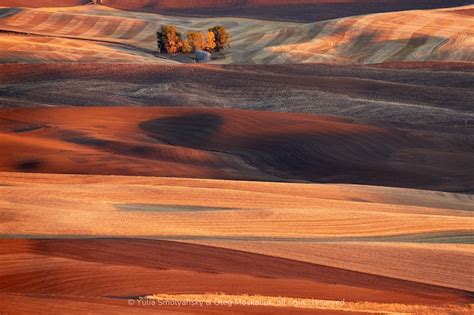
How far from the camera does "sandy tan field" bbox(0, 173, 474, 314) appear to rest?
31.7 feet

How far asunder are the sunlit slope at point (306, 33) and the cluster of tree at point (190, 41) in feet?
4.33

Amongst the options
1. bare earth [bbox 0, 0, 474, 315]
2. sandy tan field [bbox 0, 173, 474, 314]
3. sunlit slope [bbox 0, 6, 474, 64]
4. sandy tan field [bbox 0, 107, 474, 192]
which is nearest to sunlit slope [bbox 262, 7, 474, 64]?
sunlit slope [bbox 0, 6, 474, 64]

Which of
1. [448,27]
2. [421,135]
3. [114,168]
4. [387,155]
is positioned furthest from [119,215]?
[448,27]

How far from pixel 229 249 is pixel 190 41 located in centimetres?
6482

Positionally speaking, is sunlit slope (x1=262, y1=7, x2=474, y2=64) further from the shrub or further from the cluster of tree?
the shrub

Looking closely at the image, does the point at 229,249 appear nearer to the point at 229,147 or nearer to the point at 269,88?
the point at 229,147

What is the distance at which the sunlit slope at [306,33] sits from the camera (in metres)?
63.1

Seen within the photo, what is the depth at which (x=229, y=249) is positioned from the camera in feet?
37.7

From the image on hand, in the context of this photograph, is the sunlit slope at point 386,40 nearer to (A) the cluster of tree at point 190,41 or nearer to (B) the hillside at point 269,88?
(A) the cluster of tree at point 190,41

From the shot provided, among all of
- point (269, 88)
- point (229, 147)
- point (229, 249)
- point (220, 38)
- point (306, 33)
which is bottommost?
point (220, 38)

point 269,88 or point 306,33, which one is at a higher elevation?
point 269,88

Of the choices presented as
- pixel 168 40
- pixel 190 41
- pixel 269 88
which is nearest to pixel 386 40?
pixel 190 41

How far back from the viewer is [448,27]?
69562mm

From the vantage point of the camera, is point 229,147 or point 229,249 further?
point 229,147
